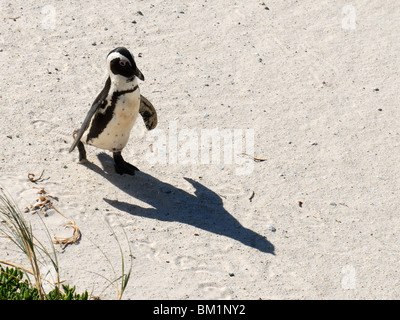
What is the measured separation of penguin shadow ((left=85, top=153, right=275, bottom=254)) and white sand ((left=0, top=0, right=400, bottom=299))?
0.01 meters

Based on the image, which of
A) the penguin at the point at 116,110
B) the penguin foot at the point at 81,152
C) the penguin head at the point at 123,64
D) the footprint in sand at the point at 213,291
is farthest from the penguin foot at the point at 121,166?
the footprint in sand at the point at 213,291

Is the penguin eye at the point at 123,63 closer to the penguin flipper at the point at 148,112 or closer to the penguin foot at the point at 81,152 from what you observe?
the penguin flipper at the point at 148,112

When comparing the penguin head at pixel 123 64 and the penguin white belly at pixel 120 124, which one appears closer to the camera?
the penguin head at pixel 123 64

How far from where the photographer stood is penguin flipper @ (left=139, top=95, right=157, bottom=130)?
215 inches

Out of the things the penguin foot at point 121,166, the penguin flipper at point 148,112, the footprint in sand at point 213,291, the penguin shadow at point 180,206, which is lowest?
the footprint in sand at point 213,291

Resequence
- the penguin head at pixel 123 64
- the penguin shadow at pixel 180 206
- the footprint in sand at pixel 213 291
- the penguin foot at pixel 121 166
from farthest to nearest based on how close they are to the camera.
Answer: the penguin foot at pixel 121 166 < the penguin shadow at pixel 180 206 < the penguin head at pixel 123 64 < the footprint in sand at pixel 213 291

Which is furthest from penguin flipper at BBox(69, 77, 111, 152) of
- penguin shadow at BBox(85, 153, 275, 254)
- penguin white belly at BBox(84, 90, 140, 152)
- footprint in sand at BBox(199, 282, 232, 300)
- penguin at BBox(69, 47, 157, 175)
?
footprint in sand at BBox(199, 282, 232, 300)

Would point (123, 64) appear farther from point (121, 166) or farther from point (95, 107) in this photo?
point (121, 166)

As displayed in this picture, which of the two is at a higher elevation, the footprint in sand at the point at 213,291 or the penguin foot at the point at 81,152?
the penguin foot at the point at 81,152

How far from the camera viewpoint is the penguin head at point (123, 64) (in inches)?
193

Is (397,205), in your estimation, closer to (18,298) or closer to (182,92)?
(182,92)

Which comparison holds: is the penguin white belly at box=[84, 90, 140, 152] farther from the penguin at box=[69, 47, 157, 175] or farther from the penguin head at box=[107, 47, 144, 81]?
the penguin head at box=[107, 47, 144, 81]

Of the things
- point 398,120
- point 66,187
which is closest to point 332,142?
point 398,120

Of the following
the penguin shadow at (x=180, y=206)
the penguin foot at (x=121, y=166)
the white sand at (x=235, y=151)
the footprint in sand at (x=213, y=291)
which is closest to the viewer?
the footprint in sand at (x=213, y=291)
